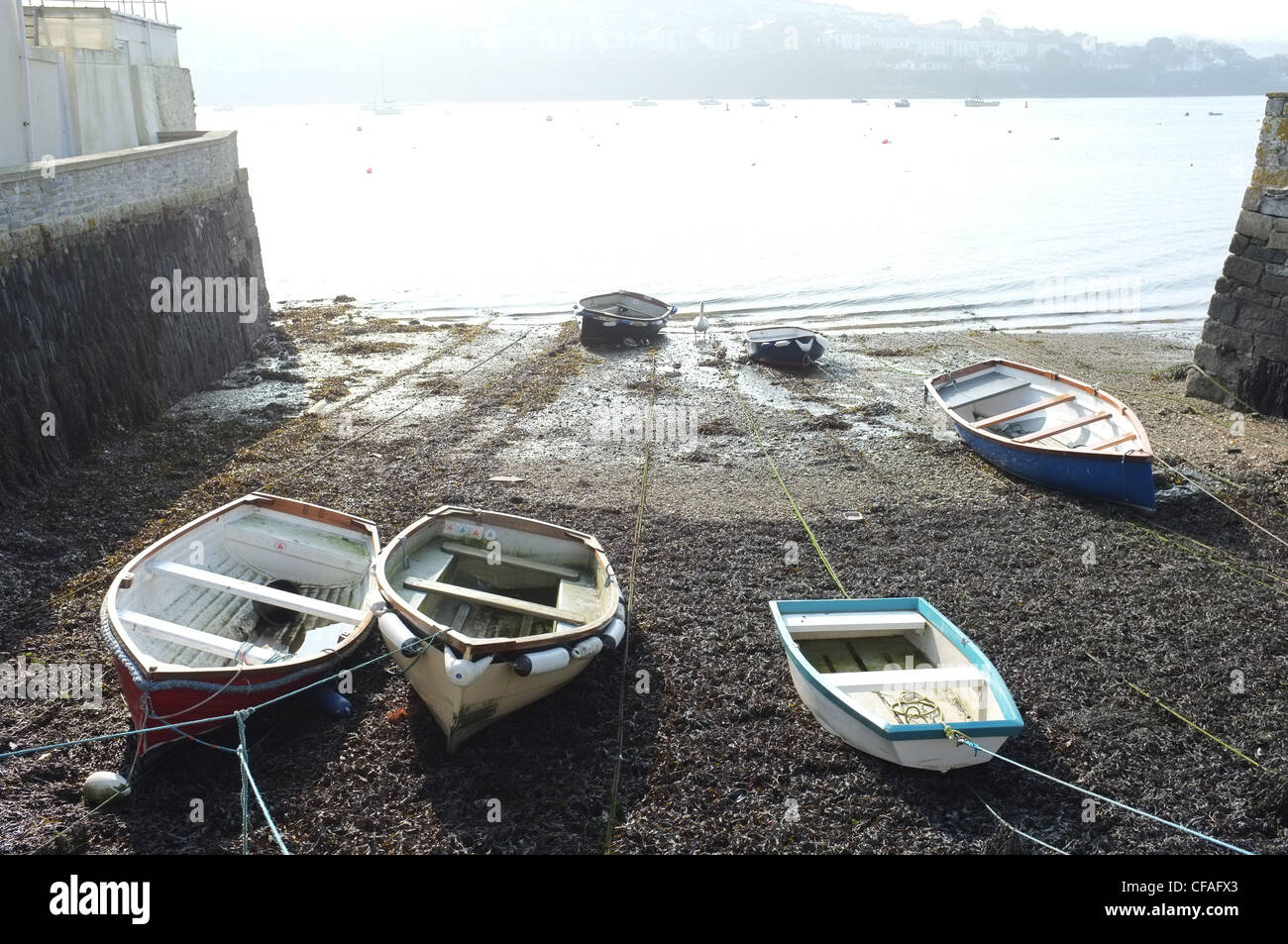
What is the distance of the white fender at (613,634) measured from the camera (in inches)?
340

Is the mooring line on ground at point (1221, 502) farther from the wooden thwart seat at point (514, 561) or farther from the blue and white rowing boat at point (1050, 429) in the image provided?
the wooden thwart seat at point (514, 561)

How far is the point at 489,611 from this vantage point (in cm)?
952

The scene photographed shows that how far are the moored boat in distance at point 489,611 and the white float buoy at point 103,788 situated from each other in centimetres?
220

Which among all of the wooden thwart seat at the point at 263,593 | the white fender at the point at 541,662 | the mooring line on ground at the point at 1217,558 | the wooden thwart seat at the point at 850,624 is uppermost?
the white fender at the point at 541,662

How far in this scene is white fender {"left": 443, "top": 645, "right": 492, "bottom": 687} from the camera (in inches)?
302

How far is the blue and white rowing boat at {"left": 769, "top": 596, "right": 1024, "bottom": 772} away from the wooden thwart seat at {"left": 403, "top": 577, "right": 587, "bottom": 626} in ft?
6.68

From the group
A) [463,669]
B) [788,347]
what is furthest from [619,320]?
[463,669]

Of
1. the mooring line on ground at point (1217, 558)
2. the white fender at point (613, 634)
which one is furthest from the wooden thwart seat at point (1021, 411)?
the white fender at point (613, 634)

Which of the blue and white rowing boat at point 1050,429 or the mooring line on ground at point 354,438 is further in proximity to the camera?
the mooring line on ground at point 354,438

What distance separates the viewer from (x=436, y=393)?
A: 62.3 feet

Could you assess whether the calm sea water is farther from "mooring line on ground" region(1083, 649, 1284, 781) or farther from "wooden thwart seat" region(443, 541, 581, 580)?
"mooring line on ground" region(1083, 649, 1284, 781)

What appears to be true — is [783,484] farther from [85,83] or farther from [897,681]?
[85,83]

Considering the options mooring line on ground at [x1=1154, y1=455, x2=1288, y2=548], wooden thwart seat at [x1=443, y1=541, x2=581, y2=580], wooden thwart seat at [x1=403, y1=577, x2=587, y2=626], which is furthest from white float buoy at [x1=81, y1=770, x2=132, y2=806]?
mooring line on ground at [x1=1154, y1=455, x2=1288, y2=548]
